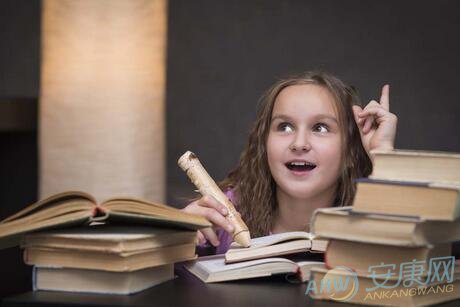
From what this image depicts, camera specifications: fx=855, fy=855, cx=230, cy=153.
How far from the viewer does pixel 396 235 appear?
1103 millimetres

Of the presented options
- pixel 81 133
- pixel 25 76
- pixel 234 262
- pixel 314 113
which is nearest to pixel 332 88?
pixel 314 113

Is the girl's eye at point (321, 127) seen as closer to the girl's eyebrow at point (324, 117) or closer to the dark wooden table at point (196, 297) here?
the girl's eyebrow at point (324, 117)

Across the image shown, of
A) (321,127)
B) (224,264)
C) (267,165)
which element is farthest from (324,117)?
(224,264)

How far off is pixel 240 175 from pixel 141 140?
908 mm

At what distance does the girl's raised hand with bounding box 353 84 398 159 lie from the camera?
1717 mm

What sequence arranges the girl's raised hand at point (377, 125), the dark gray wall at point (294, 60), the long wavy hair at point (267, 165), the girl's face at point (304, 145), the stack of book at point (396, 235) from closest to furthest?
1. the stack of book at point (396, 235)
2. the girl's raised hand at point (377, 125)
3. the girl's face at point (304, 145)
4. the long wavy hair at point (267, 165)
5. the dark gray wall at point (294, 60)

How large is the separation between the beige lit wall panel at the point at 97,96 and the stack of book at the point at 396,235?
305mm

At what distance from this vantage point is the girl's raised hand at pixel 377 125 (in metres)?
1.72

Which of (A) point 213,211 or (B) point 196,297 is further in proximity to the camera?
(A) point 213,211

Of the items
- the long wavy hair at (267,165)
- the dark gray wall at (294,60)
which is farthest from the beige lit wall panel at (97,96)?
the dark gray wall at (294,60)

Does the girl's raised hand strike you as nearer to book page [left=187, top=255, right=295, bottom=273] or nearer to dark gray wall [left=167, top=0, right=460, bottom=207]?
book page [left=187, top=255, right=295, bottom=273]

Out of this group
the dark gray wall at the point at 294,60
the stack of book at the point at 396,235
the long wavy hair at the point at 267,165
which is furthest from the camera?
the dark gray wall at the point at 294,60

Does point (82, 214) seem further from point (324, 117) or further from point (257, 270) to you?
point (324, 117)

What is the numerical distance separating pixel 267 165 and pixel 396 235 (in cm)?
98
